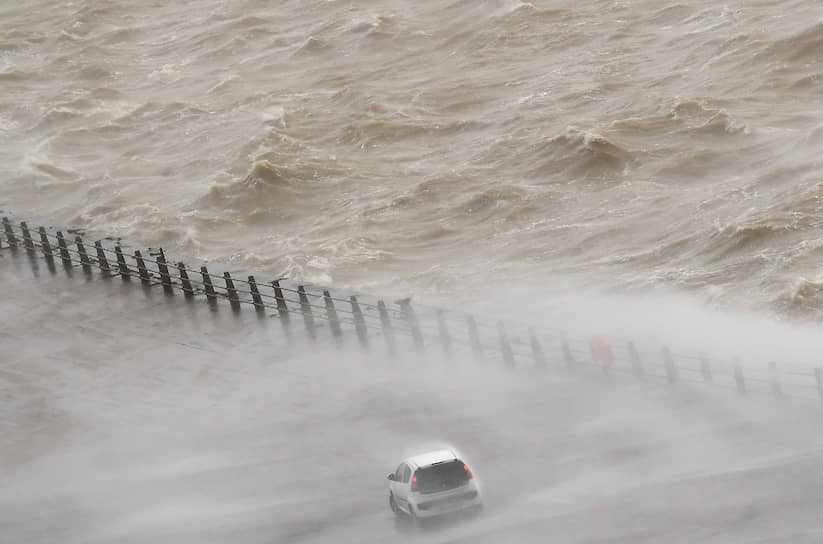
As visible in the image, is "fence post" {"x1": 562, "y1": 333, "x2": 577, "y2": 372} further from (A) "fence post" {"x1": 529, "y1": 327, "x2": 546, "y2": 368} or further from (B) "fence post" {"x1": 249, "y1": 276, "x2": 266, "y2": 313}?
(B) "fence post" {"x1": 249, "y1": 276, "x2": 266, "y2": 313}

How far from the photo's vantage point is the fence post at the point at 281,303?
34319 mm

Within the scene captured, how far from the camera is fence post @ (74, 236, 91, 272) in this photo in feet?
132

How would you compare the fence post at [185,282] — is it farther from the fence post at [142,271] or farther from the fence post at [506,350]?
the fence post at [506,350]

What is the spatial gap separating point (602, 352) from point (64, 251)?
69.3 ft

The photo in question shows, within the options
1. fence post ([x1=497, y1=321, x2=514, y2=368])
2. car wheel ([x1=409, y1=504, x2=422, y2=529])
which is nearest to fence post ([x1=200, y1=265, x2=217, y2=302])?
fence post ([x1=497, y1=321, x2=514, y2=368])

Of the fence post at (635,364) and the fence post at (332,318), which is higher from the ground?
the fence post at (332,318)

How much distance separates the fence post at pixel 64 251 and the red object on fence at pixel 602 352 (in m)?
20.1

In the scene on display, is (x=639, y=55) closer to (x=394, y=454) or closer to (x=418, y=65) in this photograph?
(x=418, y=65)

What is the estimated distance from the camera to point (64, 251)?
41.2m

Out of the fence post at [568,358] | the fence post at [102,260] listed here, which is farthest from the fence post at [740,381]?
the fence post at [102,260]

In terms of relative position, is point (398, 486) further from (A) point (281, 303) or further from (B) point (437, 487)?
(A) point (281, 303)

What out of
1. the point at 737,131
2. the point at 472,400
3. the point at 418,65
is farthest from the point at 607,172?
the point at 472,400

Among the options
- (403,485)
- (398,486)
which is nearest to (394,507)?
(398,486)

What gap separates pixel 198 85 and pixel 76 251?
31.2 m
